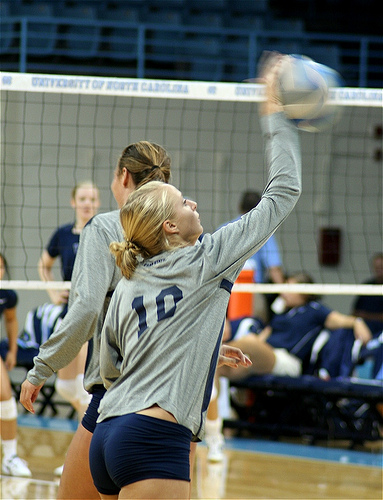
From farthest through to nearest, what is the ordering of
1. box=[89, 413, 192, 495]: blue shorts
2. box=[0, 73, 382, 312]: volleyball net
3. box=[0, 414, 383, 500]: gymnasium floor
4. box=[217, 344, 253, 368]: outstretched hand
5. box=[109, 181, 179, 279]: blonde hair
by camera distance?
box=[0, 73, 382, 312]: volleyball net → box=[0, 414, 383, 500]: gymnasium floor → box=[217, 344, 253, 368]: outstretched hand → box=[109, 181, 179, 279]: blonde hair → box=[89, 413, 192, 495]: blue shorts

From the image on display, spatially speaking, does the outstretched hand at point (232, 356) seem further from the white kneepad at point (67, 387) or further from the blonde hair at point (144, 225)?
the white kneepad at point (67, 387)

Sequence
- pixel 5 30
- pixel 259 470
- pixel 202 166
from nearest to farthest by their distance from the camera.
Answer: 1. pixel 259 470
2. pixel 202 166
3. pixel 5 30

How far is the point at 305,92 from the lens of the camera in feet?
6.77

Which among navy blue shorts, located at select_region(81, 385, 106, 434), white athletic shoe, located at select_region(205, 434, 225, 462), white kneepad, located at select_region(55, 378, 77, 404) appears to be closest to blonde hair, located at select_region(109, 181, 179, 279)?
navy blue shorts, located at select_region(81, 385, 106, 434)

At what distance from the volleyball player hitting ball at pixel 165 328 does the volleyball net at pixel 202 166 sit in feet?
20.9

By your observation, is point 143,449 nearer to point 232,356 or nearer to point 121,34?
point 232,356

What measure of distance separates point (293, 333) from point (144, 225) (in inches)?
189

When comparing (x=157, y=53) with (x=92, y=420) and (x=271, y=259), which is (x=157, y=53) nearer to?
(x=271, y=259)

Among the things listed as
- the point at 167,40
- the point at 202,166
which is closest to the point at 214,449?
the point at 202,166

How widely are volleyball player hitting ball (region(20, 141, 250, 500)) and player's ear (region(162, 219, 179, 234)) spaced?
48 cm

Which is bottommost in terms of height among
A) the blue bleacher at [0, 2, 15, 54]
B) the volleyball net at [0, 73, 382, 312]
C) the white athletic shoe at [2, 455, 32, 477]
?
the white athletic shoe at [2, 455, 32, 477]

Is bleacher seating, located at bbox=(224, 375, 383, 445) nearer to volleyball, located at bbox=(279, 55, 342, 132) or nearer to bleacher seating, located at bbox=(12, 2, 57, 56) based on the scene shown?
volleyball, located at bbox=(279, 55, 342, 132)

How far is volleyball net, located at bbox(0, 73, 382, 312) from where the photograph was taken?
8.50 meters

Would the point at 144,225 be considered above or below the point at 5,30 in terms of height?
below
